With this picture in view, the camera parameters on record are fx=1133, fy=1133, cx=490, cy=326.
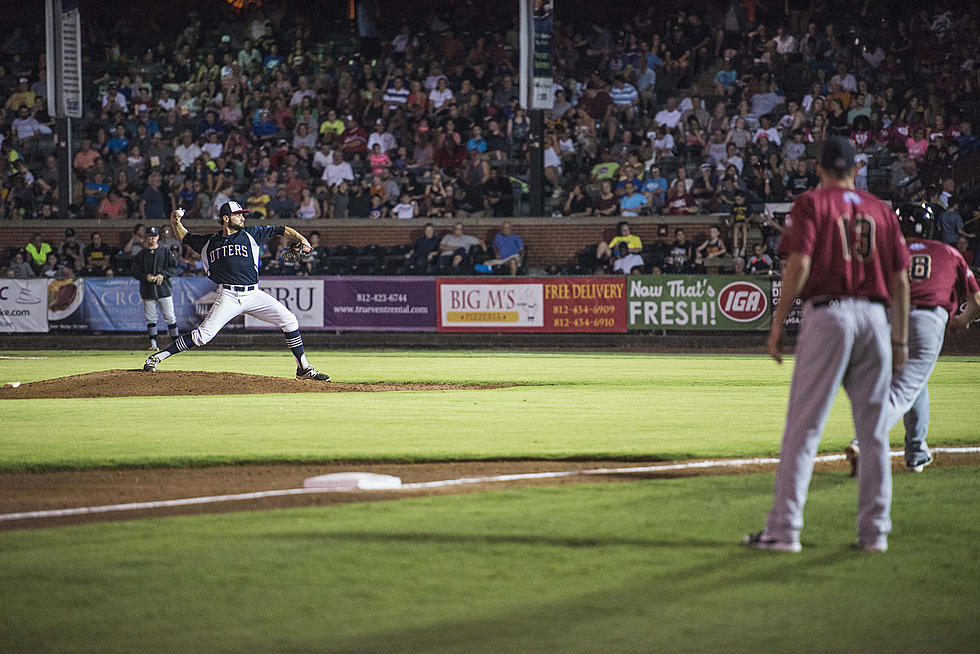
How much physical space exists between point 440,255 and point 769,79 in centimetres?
931

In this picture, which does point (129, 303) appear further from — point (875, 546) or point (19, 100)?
point (875, 546)

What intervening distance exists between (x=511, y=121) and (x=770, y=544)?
23.9 m

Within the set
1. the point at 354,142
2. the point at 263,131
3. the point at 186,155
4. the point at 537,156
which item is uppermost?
the point at 263,131

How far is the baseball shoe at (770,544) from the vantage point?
17.8 ft

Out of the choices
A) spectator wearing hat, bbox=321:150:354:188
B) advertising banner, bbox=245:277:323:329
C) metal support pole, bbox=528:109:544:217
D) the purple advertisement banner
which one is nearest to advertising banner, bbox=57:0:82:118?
spectator wearing hat, bbox=321:150:354:188

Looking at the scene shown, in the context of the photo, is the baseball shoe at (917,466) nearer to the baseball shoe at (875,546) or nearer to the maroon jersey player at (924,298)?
the maroon jersey player at (924,298)

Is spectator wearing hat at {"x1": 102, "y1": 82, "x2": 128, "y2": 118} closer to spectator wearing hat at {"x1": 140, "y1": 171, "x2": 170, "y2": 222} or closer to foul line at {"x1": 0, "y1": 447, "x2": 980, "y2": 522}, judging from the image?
spectator wearing hat at {"x1": 140, "y1": 171, "x2": 170, "y2": 222}

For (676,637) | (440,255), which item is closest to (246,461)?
(676,637)

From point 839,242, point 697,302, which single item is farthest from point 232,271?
point 697,302

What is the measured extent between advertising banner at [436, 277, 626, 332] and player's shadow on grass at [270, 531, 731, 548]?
60.5ft

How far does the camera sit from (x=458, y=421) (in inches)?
441

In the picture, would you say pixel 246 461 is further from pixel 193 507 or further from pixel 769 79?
pixel 769 79

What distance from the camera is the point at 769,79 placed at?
27.6 m

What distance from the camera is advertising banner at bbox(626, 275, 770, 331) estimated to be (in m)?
23.5
